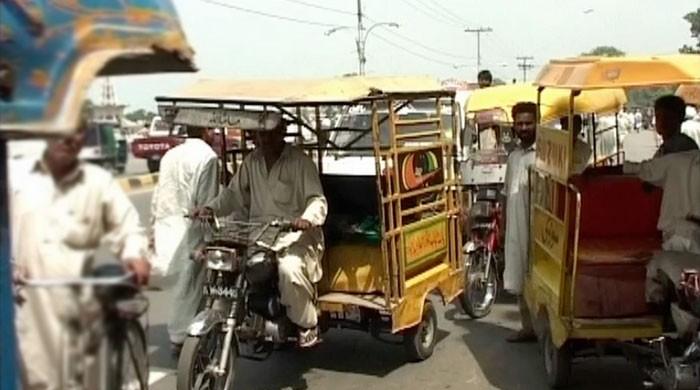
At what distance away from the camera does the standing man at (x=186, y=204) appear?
5.90 meters

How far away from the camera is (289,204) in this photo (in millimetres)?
6004

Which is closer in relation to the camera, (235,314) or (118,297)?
(118,297)

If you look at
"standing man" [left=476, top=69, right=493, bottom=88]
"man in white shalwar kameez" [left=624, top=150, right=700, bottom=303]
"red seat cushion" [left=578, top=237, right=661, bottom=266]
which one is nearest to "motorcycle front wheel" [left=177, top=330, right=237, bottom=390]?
"red seat cushion" [left=578, top=237, right=661, bottom=266]

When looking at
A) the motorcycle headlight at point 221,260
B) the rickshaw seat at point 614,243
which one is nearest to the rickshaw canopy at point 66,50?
the motorcycle headlight at point 221,260

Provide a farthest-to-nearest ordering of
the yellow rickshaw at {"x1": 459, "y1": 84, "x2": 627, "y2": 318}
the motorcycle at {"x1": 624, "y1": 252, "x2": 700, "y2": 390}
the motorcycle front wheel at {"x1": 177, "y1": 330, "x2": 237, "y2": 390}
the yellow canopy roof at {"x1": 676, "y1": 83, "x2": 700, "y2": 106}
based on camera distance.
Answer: the yellow canopy roof at {"x1": 676, "y1": 83, "x2": 700, "y2": 106} → the yellow rickshaw at {"x1": 459, "y1": 84, "x2": 627, "y2": 318} → the motorcycle front wheel at {"x1": 177, "y1": 330, "x2": 237, "y2": 390} → the motorcycle at {"x1": 624, "y1": 252, "x2": 700, "y2": 390}

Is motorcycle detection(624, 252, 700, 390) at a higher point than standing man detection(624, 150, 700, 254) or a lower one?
lower

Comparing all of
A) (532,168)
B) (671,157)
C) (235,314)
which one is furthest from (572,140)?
(235,314)

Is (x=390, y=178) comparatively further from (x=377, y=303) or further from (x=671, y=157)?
(x=671, y=157)

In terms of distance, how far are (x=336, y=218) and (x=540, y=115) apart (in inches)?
60.5

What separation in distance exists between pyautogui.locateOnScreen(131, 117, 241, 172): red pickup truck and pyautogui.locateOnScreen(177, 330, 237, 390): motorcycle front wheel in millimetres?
990

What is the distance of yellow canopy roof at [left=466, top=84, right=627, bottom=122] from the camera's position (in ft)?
24.0

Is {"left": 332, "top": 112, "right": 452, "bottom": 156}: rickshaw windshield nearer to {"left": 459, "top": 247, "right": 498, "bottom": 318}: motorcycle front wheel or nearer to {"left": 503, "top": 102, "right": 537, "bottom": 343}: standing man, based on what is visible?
{"left": 503, "top": 102, "right": 537, "bottom": 343}: standing man

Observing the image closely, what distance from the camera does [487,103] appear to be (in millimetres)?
9734

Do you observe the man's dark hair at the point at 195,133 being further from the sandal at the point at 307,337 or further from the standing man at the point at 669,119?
the standing man at the point at 669,119
